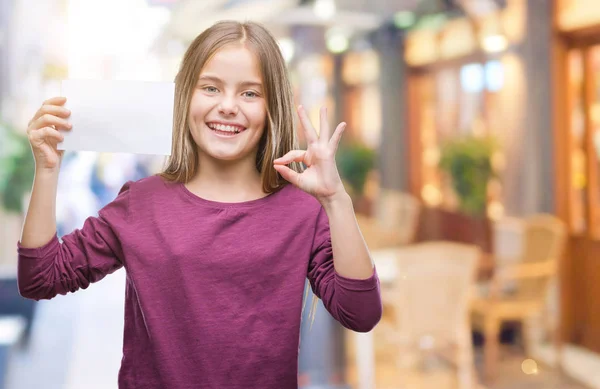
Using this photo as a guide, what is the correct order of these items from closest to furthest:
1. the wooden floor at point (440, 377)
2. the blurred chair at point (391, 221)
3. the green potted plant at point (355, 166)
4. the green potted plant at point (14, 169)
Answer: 1. the green potted plant at point (14, 169)
2. the wooden floor at point (440, 377)
3. the green potted plant at point (355, 166)
4. the blurred chair at point (391, 221)

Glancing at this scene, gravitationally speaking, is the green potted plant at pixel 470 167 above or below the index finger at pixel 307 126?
below

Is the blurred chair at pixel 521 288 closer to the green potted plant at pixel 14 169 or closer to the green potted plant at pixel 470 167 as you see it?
the green potted plant at pixel 470 167

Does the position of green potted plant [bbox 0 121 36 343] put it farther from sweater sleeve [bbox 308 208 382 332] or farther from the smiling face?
sweater sleeve [bbox 308 208 382 332]

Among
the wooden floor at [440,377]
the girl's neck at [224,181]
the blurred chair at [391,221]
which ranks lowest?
the wooden floor at [440,377]

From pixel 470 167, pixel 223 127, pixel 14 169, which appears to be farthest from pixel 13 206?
pixel 470 167

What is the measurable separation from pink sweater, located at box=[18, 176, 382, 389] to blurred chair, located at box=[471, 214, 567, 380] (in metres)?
3.20

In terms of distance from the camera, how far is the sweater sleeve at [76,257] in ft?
3.36

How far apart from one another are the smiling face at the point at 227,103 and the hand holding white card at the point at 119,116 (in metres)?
0.05

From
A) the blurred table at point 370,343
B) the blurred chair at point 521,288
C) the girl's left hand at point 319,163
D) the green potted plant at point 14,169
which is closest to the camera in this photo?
the girl's left hand at point 319,163

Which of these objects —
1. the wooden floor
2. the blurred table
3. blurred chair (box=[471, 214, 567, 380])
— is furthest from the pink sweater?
blurred chair (box=[471, 214, 567, 380])

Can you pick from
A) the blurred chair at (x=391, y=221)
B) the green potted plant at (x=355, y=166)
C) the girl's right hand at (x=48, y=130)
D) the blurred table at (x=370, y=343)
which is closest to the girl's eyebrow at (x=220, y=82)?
the girl's right hand at (x=48, y=130)

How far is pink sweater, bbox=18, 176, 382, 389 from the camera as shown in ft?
3.45

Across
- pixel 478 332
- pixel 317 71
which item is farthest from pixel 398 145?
pixel 478 332

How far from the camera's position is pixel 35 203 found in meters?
1.03
